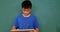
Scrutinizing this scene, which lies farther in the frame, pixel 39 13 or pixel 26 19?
pixel 39 13

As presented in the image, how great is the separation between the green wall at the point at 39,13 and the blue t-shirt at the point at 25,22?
3.7 inches

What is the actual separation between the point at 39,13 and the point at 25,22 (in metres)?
0.21

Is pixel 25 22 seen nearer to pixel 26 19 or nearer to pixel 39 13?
pixel 26 19

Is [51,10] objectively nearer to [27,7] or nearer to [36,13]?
[36,13]

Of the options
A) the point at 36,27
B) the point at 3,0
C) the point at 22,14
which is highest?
the point at 3,0

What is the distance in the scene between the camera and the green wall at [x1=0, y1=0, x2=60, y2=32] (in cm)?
133

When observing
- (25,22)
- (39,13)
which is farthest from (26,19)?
(39,13)

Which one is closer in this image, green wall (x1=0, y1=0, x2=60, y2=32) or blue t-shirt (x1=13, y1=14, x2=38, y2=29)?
blue t-shirt (x1=13, y1=14, x2=38, y2=29)

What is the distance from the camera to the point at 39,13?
1344 millimetres

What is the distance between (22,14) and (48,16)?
281 millimetres

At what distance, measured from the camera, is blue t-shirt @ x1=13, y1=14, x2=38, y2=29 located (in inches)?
47.9

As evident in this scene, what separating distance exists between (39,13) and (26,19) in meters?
0.19

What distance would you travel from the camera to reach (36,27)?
126cm

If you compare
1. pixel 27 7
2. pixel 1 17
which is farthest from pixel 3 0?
pixel 27 7
